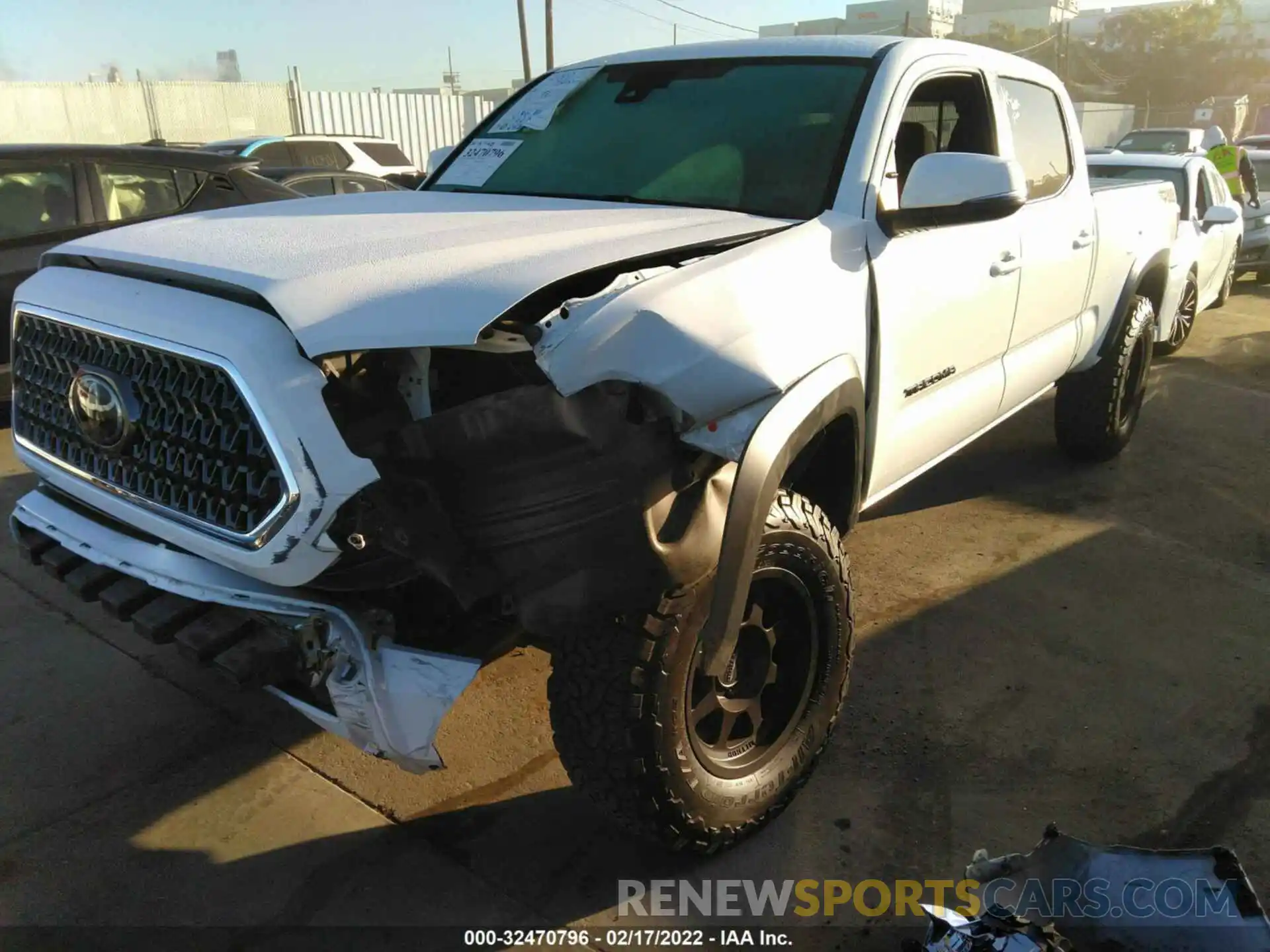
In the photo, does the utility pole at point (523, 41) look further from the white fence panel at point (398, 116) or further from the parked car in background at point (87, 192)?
the parked car in background at point (87, 192)

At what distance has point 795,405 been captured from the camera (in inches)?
86.2

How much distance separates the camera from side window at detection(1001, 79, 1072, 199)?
3740 millimetres

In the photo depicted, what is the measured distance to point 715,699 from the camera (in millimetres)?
2361

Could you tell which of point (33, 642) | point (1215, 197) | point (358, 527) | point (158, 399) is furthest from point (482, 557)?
point (1215, 197)

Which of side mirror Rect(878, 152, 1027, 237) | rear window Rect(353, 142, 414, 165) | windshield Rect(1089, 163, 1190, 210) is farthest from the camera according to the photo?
rear window Rect(353, 142, 414, 165)

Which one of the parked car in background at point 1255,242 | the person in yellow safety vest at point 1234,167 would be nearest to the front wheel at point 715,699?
the person in yellow safety vest at point 1234,167

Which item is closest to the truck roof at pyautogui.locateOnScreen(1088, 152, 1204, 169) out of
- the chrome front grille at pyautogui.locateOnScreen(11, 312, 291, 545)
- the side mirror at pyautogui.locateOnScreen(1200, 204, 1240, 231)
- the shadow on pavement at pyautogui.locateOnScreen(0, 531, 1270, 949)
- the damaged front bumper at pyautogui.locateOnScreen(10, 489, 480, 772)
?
the side mirror at pyautogui.locateOnScreen(1200, 204, 1240, 231)

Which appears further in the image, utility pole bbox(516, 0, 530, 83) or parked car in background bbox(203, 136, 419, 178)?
utility pole bbox(516, 0, 530, 83)

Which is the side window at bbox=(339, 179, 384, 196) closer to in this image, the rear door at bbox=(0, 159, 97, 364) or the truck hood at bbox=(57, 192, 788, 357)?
the rear door at bbox=(0, 159, 97, 364)

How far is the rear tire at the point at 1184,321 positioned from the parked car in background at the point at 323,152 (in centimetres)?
864

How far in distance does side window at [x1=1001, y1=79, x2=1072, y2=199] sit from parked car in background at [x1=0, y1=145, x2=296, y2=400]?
15.5ft

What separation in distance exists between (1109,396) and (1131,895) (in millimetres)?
3428

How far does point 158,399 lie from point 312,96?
75.7ft

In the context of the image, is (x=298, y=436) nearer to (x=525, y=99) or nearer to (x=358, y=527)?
(x=358, y=527)
